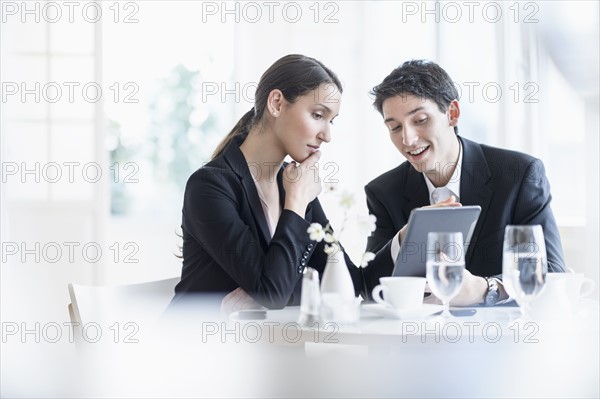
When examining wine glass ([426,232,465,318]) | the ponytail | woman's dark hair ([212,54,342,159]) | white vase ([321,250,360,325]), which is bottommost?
white vase ([321,250,360,325])

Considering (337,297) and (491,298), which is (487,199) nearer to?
(491,298)

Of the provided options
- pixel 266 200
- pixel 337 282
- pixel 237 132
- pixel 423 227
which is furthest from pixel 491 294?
pixel 237 132

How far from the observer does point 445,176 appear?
2434mm

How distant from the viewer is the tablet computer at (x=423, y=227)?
1.72 m

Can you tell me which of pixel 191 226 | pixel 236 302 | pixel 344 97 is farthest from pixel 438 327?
pixel 344 97

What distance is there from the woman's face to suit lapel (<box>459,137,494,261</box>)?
492mm

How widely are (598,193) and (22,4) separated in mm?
3175

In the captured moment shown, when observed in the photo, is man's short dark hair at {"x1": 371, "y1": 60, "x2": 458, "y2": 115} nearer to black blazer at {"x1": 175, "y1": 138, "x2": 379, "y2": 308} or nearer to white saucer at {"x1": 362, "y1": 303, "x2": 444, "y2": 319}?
black blazer at {"x1": 175, "y1": 138, "x2": 379, "y2": 308}

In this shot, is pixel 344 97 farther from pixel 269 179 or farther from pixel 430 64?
pixel 269 179

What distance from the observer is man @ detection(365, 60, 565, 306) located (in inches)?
90.2

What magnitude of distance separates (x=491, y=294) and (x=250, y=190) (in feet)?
2.34

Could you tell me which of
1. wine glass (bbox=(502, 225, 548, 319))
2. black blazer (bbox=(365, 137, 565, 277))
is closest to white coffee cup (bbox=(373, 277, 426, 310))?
wine glass (bbox=(502, 225, 548, 319))

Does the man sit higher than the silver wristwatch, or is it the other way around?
the man

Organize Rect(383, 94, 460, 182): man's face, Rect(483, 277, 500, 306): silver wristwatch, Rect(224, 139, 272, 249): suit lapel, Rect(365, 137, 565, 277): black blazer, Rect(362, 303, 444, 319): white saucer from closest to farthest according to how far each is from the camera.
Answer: Rect(362, 303, 444, 319): white saucer → Rect(483, 277, 500, 306): silver wristwatch → Rect(224, 139, 272, 249): suit lapel → Rect(365, 137, 565, 277): black blazer → Rect(383, 94, 460, 182): man's face
